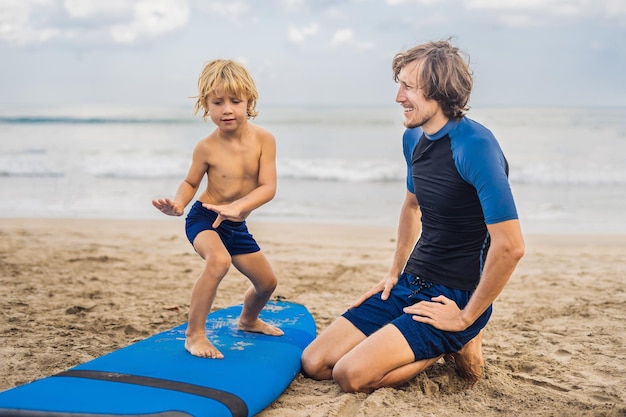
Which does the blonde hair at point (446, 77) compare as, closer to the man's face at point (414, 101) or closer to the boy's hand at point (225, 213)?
the man's face at point (414, 101)

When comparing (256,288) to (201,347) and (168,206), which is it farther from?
(168,206)

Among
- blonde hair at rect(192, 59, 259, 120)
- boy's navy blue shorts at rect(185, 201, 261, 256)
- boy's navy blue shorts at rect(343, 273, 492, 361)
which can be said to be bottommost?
boy's navy blue shorts at rect(343, 273, 492, 361)

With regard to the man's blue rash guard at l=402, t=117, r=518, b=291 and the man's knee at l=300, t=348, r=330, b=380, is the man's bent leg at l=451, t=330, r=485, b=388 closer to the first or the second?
the man's blue rash guard at l=402, t=117, r=518, b=291

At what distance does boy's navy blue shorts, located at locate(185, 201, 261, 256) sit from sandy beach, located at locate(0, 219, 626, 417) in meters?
0.83

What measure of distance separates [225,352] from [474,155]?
1.72 m

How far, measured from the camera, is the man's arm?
10.4 feet

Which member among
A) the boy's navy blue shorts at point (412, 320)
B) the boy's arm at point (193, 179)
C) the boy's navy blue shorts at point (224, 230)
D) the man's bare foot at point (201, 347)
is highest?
the boy's arm at point (193, 179)

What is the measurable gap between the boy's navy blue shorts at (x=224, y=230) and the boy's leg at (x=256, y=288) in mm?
49

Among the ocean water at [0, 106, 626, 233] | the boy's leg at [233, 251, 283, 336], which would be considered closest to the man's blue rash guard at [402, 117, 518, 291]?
the boy's leg at [233, 251, 283, 336]

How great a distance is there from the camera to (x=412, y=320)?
3.52m

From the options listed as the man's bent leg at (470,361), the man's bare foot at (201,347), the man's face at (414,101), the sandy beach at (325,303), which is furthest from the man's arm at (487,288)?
the man's bare foot at (201,347)

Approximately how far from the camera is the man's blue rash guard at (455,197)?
3.27 meters

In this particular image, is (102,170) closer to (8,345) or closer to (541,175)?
(541,175)

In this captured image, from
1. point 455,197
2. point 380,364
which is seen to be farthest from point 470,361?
point 455,197
